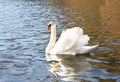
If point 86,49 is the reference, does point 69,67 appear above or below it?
below

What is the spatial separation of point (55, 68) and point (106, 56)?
278 centimetres

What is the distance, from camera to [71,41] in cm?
1552

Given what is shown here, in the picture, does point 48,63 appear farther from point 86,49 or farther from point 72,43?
point 86,49

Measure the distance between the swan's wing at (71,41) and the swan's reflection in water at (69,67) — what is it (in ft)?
1.02

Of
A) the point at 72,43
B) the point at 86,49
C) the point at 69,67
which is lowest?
the point at 69,67

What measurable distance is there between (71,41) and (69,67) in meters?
2.05

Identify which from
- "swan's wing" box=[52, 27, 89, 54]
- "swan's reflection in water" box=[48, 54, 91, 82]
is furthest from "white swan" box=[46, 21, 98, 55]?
"swan's reflection in water" box=[48, 54, 91, 82]

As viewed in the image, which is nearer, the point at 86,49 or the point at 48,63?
the point at 48,63

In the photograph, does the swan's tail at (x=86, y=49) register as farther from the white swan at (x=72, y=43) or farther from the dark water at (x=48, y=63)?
the dark water at (x=48, y=63)

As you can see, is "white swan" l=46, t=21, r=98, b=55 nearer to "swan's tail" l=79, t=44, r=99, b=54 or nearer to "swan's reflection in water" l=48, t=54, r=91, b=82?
"swan's tail" l=79, t=44, r=99, b=54

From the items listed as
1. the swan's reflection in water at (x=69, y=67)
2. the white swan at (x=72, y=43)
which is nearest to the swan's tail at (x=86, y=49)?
the white swan at (x=72, y=43)

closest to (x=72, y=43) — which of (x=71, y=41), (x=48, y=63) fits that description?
(x=71, y=41)

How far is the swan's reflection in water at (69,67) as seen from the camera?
1221cm

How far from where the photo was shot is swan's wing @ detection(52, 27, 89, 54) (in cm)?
A: 1547
